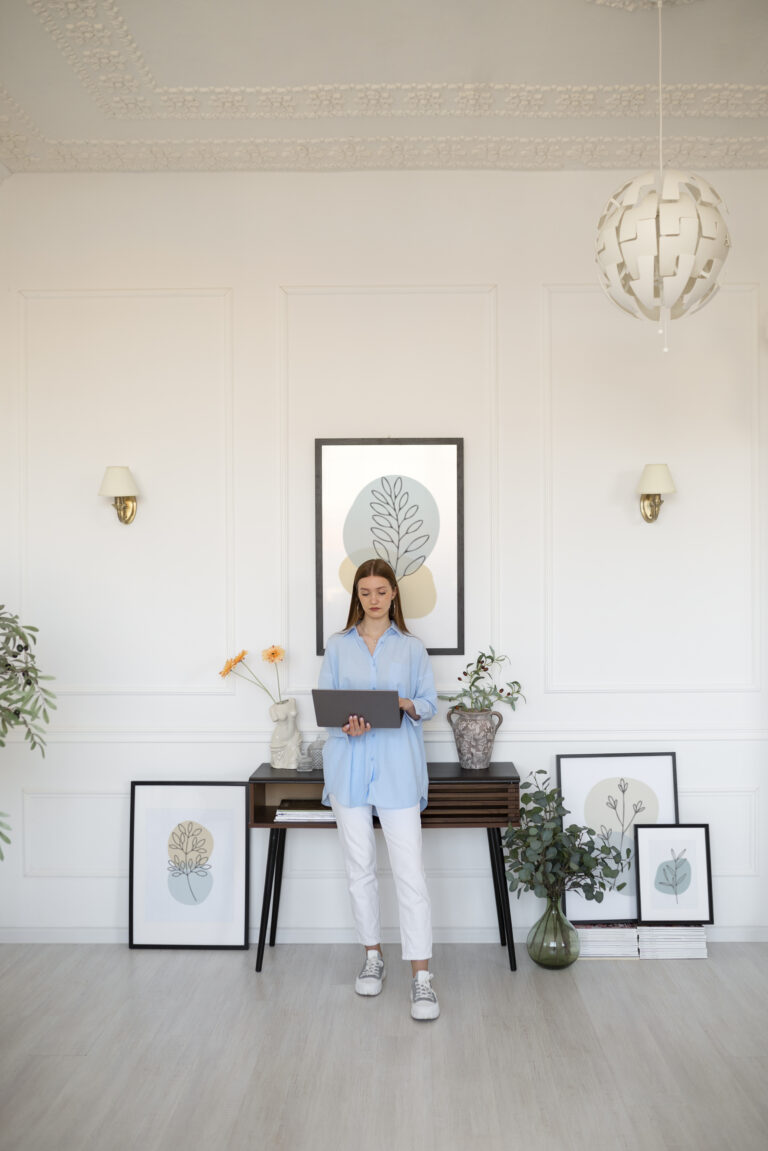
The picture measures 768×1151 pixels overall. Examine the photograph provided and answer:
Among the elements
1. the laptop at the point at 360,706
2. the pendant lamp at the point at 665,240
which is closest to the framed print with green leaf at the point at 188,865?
the laptop at the point at 360,706

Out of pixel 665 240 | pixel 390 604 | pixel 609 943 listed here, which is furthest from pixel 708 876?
pixel 665 240

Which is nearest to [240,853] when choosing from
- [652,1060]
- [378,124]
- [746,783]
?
[652,1060]

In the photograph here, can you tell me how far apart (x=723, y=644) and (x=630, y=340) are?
141cm

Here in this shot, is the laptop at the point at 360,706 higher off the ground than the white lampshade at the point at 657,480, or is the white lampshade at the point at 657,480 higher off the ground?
the white lampshade at the point at 657,480

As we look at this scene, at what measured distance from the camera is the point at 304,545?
3.97 metres

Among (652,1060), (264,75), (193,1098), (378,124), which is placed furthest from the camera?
(378,124)

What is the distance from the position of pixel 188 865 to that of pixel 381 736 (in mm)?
1170

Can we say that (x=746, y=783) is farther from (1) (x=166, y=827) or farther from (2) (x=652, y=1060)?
(1) (x=166, y=827)

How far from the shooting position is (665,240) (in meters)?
2.14

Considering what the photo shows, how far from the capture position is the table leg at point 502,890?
361cm

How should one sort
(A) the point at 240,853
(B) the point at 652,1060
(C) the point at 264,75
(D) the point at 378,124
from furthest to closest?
(A) the point at 240,853 → (D) the point at 378,124 → (C) the point at 264,75 → (B) the point at 652,1060

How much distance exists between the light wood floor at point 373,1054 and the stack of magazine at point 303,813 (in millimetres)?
624

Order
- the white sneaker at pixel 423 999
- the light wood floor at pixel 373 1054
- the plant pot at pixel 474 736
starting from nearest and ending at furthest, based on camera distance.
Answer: the light wood floor at pixel 373 1054, the white sneaker at pixel 423 999, the plant pot at pixel 474 736

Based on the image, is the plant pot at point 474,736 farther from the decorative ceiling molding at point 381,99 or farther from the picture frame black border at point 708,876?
the decorative ceiling molding at point 381,99
